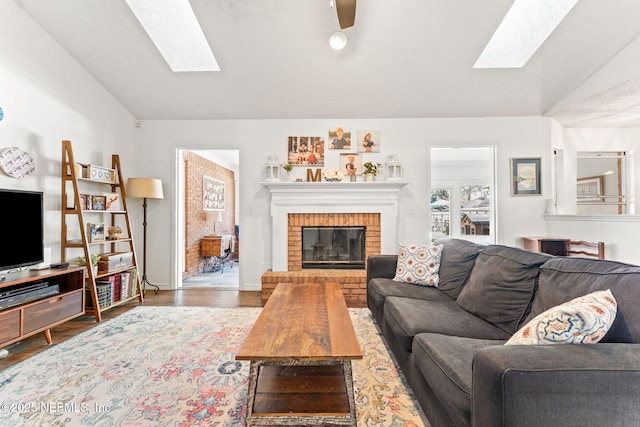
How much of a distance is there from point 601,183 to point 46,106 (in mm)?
7913

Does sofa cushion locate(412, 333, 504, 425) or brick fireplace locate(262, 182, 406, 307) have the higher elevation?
brick fireplace locate(262, 182, 406, 307)

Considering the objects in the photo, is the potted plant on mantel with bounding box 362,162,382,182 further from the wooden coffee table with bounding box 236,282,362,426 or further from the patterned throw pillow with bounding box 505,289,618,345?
the patterned throw pillow with bounding box 505,289,618,345

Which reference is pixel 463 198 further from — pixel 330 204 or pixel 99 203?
A: pixel 99 203

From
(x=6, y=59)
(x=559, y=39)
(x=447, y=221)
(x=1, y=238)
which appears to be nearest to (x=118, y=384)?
(x=1, y=238)

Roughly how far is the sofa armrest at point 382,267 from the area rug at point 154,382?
0.58 metres

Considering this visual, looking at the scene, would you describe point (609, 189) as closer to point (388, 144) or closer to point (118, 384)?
point (388, 144)

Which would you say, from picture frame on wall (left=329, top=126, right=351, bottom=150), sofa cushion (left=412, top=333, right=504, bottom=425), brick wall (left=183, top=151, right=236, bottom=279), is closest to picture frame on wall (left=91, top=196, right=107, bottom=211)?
brick wall (left=183, top=151, right=236, bottom=279)

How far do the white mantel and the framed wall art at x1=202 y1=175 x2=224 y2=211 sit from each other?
8.20 feet

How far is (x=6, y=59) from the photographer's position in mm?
2805

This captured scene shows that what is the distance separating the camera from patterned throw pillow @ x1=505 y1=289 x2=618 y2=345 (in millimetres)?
1138

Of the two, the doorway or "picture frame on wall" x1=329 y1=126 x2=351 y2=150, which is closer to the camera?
"picture frame on wall" x1=329 y1=126 x2=351 y2=150

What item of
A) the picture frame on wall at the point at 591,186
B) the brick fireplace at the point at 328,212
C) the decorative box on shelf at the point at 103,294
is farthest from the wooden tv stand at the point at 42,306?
the picture frame on wall at the point at 591,186

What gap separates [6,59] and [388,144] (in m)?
4.28

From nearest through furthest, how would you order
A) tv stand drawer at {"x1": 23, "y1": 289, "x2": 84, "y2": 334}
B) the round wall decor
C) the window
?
1. tv stand drawer at {"x1": 23, "y1": 289, "x2": 84, "y2": 334}
2. the round wall decor
3. the window
